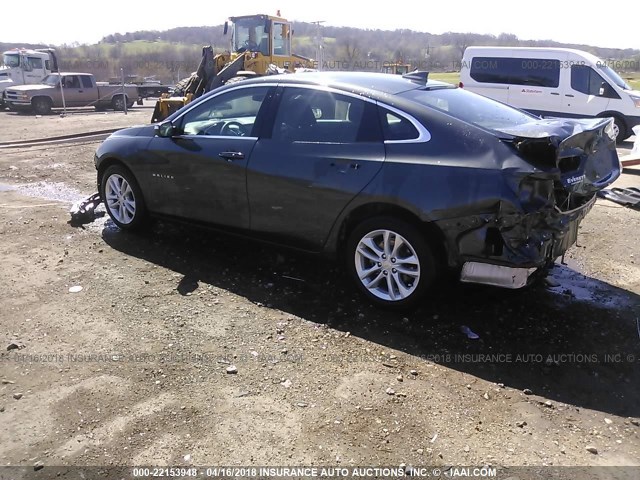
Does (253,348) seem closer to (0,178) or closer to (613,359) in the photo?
(613,359)

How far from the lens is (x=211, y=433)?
282 centimetres

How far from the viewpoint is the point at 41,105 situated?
2223cm

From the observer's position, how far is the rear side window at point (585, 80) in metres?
13.6

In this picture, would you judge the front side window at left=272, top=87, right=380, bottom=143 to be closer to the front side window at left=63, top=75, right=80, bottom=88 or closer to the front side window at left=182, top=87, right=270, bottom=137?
the front side window at left=182, top=87, right=270, bottom=137

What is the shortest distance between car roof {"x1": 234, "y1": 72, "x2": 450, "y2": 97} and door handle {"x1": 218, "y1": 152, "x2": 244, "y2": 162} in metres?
0.71

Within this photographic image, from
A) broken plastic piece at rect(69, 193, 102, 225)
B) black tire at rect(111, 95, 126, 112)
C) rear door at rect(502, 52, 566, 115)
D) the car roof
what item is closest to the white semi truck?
black tire at rect(111, 95, 126, 112)

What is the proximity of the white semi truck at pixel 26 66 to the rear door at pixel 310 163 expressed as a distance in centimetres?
2493

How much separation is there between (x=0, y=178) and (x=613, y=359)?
920 cm

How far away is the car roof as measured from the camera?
4.25 meters

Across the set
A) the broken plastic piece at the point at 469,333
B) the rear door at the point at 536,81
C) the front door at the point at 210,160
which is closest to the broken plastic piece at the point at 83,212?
the front door at the point at 210,160

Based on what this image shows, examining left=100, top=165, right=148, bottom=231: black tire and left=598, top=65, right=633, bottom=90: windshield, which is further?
left=598, top=65, right=633, bottom=90: windshield

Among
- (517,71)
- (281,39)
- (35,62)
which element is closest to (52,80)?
(35,62)

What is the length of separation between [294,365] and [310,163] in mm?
1650

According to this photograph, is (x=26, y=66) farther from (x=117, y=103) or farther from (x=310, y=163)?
(x=310, y=163)
